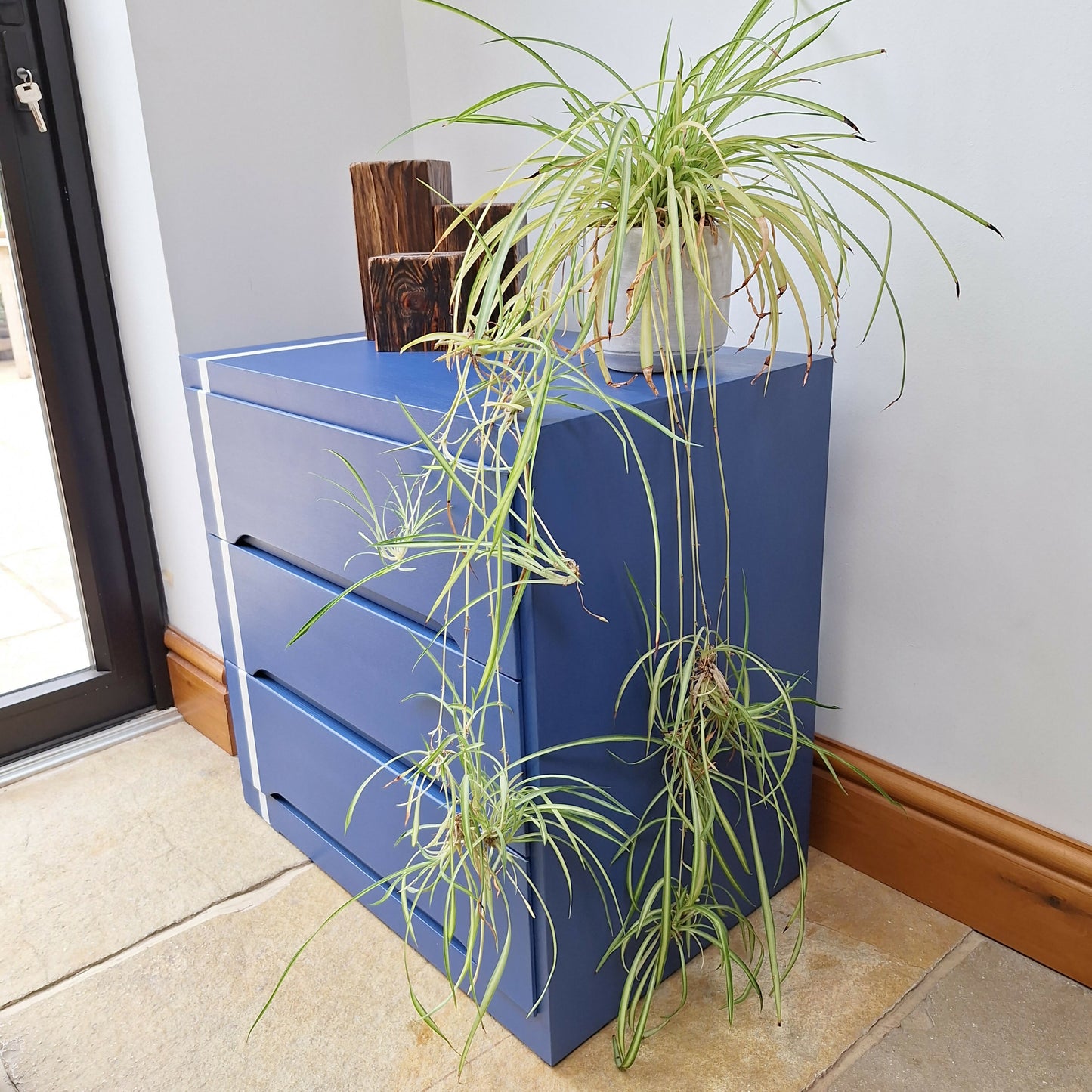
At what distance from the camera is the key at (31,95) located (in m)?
1.46

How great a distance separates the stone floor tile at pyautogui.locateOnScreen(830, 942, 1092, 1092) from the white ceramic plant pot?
77 centimetres

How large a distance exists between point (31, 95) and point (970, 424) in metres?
1.40

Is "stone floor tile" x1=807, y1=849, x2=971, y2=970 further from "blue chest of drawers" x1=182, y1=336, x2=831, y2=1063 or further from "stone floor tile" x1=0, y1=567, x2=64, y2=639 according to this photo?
"stone floor tile" x1=0, y1=567, x2=64, y2=639

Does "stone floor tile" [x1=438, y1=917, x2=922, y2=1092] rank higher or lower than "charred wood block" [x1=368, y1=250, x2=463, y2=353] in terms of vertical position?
lower

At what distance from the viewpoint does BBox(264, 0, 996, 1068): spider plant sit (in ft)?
2.84

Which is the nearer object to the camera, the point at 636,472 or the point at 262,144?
the point at 636,472

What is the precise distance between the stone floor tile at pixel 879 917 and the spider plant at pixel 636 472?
0.12m

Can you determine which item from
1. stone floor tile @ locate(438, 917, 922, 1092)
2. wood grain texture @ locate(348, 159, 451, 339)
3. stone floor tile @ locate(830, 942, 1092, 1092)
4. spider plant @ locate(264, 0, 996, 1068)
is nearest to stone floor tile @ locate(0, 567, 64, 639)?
wood grain texture @ locate(348, 159, 451, 339)

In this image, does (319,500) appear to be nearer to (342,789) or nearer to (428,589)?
(428,589)

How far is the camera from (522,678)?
0.93 metres

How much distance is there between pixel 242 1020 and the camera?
115 centimetres

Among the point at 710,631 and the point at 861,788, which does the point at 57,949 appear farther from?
the point at 861,788

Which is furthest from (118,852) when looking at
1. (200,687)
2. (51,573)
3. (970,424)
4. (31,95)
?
(970,424)

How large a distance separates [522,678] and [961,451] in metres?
0.59
